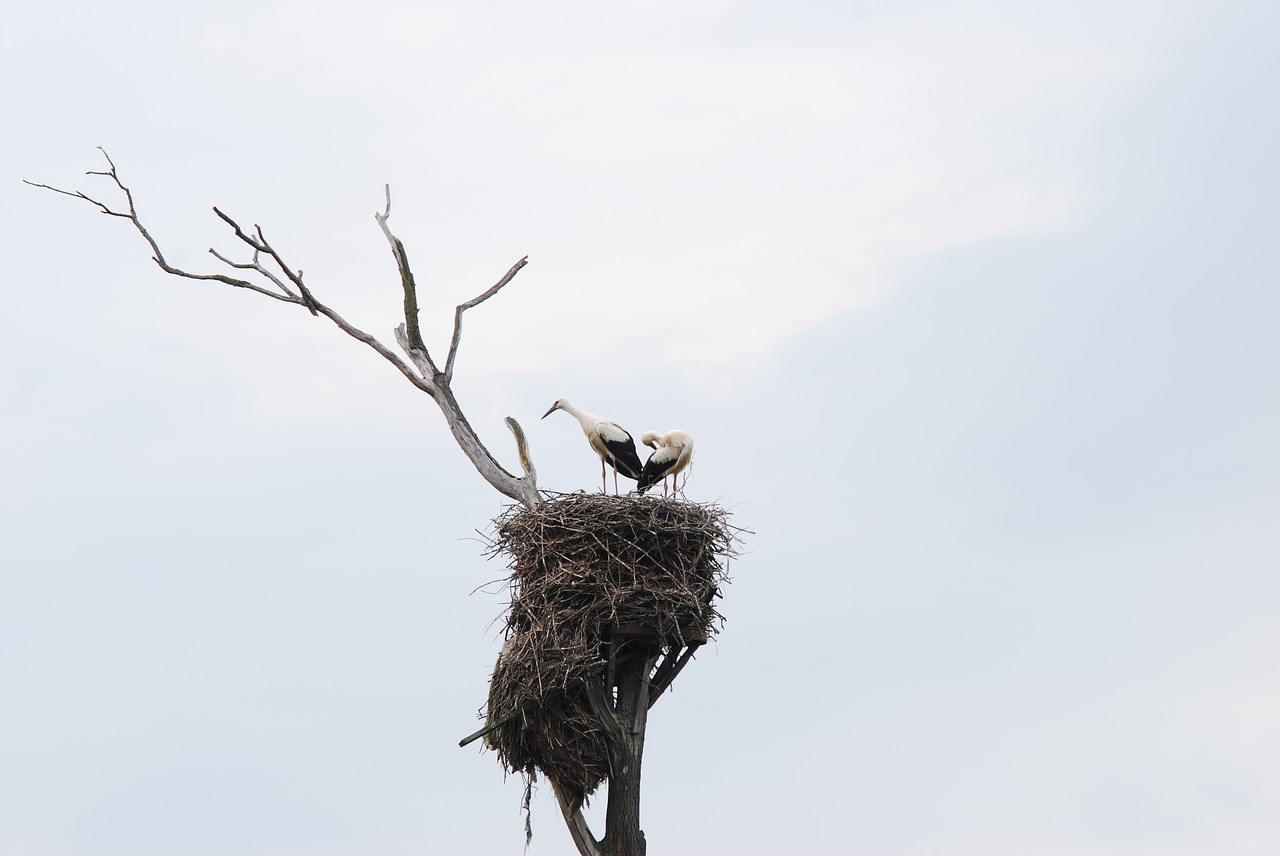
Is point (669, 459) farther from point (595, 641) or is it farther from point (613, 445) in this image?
point (595, 641)

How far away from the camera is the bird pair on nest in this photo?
509 inches

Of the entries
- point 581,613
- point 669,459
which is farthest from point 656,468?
point 581,613

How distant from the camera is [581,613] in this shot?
35.5ft

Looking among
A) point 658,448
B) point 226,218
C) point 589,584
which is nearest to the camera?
point 589,584

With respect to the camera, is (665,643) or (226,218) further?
(226,218)

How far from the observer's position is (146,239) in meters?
12.8

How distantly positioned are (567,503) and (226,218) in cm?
397

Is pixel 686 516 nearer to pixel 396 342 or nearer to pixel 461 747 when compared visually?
pixel 461 747

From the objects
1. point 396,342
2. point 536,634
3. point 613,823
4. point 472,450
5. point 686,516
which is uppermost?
point 396,342

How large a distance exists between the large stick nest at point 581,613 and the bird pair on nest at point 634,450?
1433 millimetres

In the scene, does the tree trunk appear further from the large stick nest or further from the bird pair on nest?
the bird pair on nest

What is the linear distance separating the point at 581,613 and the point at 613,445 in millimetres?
2850

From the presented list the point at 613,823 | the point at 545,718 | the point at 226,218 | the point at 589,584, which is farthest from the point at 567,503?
the point at 226,218

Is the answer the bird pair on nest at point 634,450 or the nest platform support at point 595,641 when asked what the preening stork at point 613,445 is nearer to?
the bird pair on nest at point 634,450
